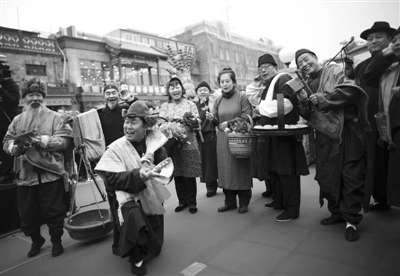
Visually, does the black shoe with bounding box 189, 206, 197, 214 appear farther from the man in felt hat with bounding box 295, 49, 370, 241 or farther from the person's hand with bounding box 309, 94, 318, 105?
the person's hand with bounding box 309, 94, 318, 105

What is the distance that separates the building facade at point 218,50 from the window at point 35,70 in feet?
39.0

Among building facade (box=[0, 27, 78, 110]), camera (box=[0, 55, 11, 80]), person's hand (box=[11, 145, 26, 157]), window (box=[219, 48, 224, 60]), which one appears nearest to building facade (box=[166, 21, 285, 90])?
window (box=[219, 48, 224, 60])

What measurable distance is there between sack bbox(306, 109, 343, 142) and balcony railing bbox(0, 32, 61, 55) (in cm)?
1558

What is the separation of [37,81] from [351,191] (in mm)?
3322

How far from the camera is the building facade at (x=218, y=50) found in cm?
2265

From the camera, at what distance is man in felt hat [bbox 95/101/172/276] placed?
2.13 m

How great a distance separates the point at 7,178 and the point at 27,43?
13185 mm

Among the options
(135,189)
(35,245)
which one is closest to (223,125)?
(135,189)

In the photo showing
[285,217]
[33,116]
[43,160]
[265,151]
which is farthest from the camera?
[265,151]

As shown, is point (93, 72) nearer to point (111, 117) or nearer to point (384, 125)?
point (111, 117)

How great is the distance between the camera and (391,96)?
250 cm

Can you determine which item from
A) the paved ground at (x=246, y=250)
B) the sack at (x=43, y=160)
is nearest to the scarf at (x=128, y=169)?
the paved ground at (x=246, y=250)

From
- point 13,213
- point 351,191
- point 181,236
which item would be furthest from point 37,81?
point 351,191

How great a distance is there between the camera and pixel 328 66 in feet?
8.79
